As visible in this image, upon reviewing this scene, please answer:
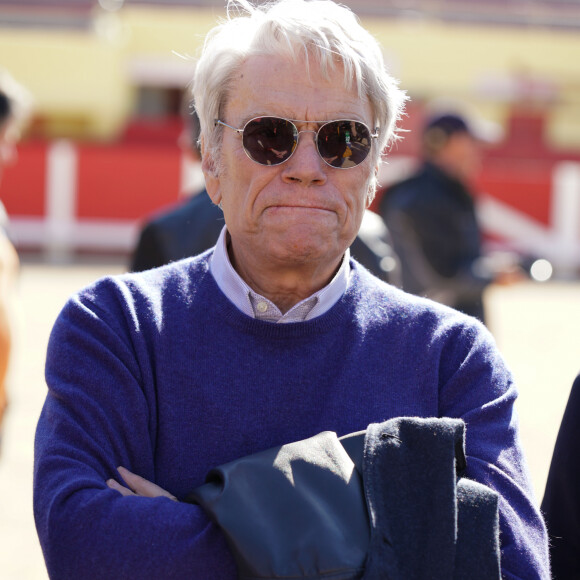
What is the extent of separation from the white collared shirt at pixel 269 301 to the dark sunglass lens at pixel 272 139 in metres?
0.23

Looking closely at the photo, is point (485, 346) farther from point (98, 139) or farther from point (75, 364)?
point (98, 139)

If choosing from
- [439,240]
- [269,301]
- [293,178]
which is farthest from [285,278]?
[439,240]

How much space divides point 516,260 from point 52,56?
62.4 feet

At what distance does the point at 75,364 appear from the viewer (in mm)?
1825

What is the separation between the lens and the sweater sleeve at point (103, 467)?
163cm

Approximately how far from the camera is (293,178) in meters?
1.87

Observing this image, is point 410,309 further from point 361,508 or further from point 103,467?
point 103,467

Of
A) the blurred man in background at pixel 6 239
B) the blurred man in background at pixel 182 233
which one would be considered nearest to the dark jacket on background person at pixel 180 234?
the blurred man in background at pixel 182 233

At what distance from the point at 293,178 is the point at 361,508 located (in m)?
0.60

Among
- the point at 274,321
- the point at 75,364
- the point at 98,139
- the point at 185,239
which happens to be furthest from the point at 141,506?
the point at 98,139

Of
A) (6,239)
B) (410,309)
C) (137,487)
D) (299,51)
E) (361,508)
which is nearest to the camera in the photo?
(361,508)

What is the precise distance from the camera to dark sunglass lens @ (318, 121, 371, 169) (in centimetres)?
187

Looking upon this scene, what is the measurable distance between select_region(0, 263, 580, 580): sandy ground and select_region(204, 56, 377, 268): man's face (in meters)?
1.79

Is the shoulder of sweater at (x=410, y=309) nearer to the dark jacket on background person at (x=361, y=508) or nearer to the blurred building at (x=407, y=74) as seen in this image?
the dark jacket on background person at (x=361, y=508)
